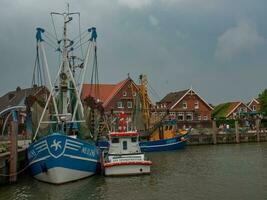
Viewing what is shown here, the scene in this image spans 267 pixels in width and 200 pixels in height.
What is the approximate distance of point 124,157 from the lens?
1313 inches

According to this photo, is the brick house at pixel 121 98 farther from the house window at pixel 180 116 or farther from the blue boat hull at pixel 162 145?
the blue boat hull at pixel 162 145

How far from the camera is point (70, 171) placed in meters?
30.0

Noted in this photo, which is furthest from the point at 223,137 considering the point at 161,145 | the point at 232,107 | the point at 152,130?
the point at 232,107

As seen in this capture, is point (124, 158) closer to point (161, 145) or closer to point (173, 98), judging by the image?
point (161, 145)

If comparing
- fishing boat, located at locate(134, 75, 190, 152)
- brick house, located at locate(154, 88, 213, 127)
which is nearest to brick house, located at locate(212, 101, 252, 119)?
brick house, located at locate(154, 88, 213, 127)

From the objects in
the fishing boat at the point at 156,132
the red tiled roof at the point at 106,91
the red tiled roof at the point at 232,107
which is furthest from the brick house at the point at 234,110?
the fishing boat at the point at 156,132

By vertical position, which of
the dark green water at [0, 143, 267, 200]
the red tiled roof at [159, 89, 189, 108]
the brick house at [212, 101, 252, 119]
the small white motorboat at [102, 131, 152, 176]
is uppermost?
the red tiled roof at [159, 89, 189, 108]

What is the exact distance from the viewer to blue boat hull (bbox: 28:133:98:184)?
29297 mm

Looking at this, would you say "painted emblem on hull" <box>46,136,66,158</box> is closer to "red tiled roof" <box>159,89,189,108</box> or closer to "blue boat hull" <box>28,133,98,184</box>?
"blue boat hull" <box>28,133,98,184</box>

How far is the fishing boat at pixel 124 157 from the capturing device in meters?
32.7

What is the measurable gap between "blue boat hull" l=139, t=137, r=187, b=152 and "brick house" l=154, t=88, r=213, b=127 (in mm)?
28506

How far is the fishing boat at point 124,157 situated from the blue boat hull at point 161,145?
24233mm

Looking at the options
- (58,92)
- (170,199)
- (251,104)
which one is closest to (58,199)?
(170,199)

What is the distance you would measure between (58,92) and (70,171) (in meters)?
7.70
